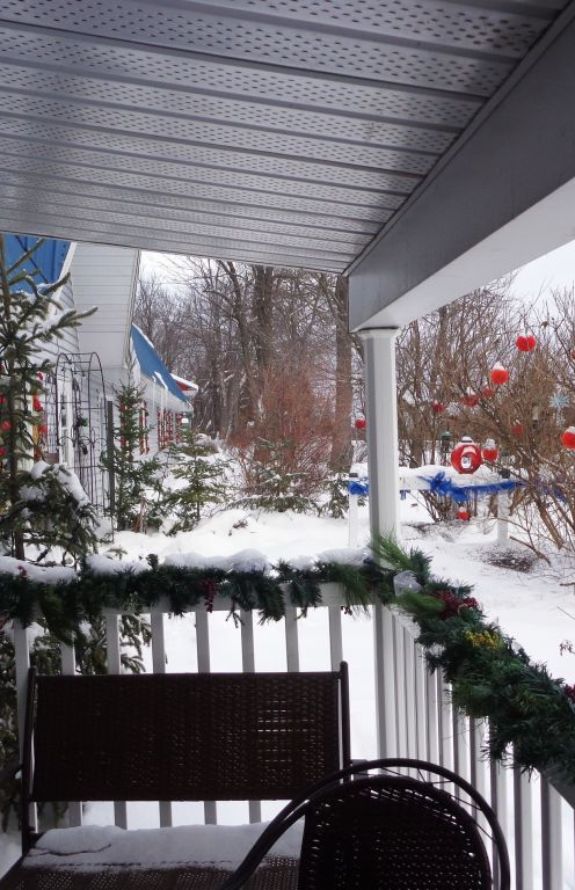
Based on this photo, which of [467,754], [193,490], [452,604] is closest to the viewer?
[452,604]

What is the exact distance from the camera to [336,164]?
2031 millimetres

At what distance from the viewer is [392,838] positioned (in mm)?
1501

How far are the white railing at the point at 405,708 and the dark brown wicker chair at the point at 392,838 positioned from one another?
0.52ft

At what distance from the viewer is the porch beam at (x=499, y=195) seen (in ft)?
4.08

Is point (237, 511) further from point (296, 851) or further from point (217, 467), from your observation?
point (296, 851)

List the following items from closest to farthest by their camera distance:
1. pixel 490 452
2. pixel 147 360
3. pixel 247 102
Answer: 1. pixel 247 102
2. pixel 490 452
3. pixel 147 360

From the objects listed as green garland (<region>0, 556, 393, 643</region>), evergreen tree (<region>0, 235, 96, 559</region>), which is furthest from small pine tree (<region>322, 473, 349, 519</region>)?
green garland (<region>0, 556, 393, 643</region>)

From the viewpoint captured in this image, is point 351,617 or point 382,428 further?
point 351,617

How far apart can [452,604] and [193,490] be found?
877cm

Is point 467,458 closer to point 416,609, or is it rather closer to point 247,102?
point 416,609

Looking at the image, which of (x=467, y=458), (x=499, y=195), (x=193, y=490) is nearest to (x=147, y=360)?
(x=193, y=490)

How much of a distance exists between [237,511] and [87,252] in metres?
3.99

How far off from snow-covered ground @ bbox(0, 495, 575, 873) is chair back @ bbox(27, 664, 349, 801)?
1.42ft

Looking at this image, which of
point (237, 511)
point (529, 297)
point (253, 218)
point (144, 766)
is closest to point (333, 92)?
point (253, 218)
